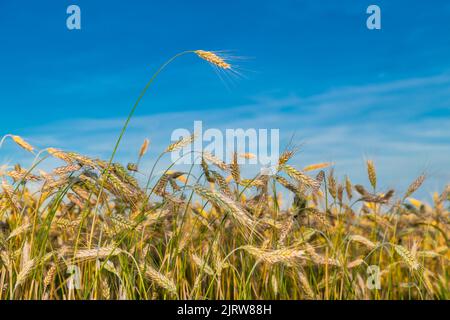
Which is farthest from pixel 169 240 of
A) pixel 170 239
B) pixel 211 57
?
pixel 211 57

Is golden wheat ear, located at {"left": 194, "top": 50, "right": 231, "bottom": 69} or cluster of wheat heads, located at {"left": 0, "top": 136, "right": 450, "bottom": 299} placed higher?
golden wheat ear, located at {"left": 194, "top": 50, "right": 231, "bottom": 69}

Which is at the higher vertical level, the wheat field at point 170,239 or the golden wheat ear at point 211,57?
the golden wheat ear at point 211,57

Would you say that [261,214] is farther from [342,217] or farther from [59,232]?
[59,232]

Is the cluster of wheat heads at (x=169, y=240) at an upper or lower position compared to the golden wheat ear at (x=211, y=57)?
lower

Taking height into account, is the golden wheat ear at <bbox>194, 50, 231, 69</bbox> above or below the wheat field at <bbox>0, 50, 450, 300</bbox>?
above

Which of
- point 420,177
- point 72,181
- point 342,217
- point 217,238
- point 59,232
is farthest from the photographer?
point 342,217

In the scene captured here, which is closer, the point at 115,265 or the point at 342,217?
the point at 115,265

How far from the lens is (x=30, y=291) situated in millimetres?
3600

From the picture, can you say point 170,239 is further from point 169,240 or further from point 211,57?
point 211,57

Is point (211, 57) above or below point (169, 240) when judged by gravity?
above

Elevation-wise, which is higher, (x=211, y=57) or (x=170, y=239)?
(x=211, y=57)
